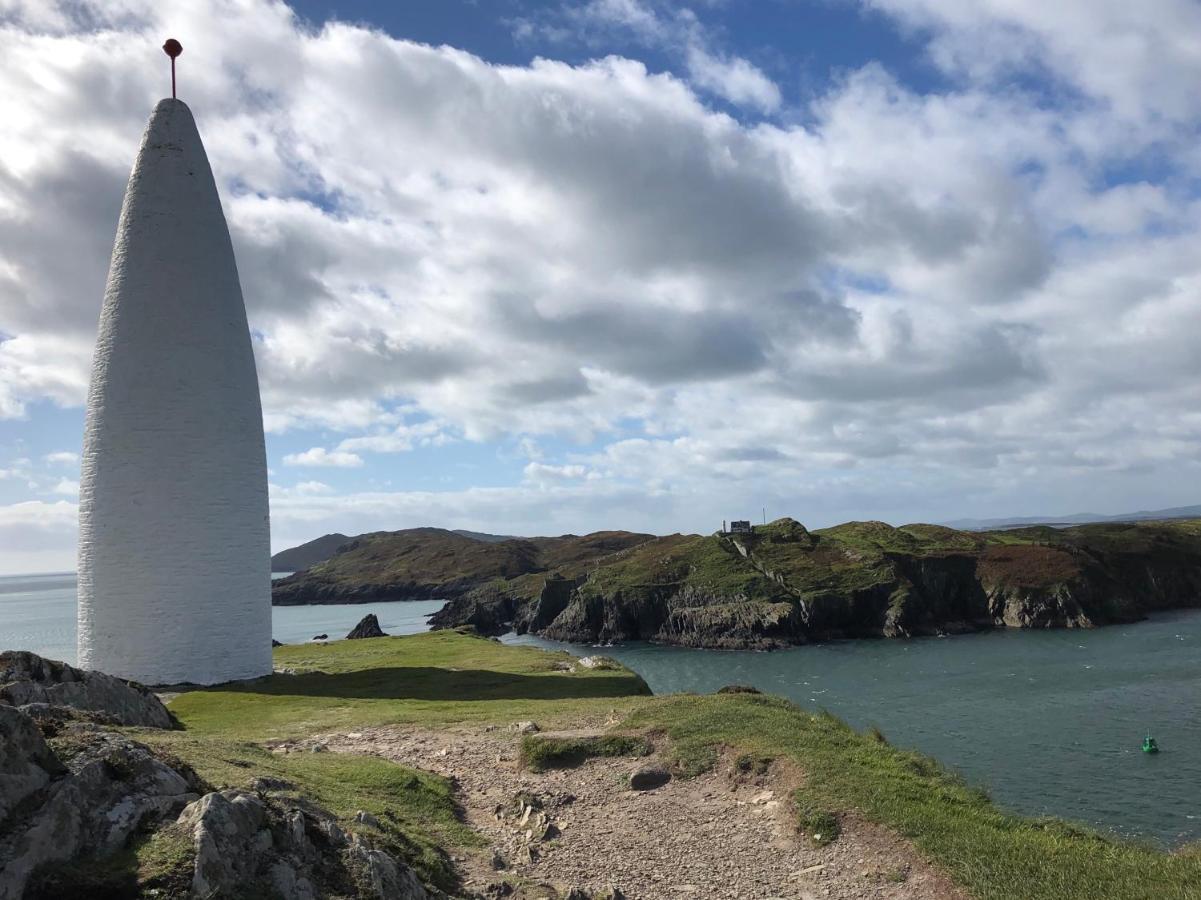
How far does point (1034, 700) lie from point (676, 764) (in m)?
33.3

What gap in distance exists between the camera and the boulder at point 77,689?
58.6 feet

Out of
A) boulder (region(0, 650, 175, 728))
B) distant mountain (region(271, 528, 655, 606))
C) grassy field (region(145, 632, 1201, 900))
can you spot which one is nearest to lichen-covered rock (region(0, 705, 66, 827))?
grassy field (region(145, 632, 1201, 900))

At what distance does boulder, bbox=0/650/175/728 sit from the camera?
17.9 m

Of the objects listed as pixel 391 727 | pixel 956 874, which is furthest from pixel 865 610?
pixel 956 874

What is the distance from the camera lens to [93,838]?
7.24 metres

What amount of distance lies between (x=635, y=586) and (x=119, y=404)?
65933 millimetres

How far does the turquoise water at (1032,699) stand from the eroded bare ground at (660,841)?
40.4 feet

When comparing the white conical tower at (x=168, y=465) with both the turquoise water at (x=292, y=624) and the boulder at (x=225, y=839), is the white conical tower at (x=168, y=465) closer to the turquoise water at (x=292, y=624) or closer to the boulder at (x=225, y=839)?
the boulder at (x=225, y=839)

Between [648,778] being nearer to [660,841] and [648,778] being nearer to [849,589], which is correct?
[660,841]

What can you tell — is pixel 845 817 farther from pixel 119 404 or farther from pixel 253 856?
pixel 119 404

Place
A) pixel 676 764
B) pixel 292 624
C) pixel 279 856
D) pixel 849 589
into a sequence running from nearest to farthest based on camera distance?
1. pixel 279 856
2. pixel 676 764
3. pixel 849 589
4. pixel 292 624

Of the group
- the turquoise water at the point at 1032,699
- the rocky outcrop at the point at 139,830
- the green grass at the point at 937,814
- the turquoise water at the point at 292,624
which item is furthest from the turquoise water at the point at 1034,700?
the turquoise water at the point at 292,624

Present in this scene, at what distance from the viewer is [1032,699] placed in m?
41.9

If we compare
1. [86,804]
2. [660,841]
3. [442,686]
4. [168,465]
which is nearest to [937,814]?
[660,841]
